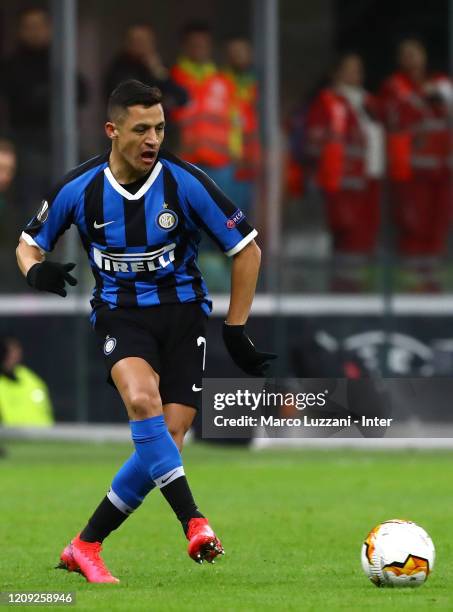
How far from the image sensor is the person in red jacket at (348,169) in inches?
604

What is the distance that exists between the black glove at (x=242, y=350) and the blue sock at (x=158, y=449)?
495 millimetres

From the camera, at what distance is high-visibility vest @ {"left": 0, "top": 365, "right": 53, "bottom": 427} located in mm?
15180

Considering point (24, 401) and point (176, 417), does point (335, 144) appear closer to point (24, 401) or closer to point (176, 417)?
point (24, 401)

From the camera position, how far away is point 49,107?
1544 cm

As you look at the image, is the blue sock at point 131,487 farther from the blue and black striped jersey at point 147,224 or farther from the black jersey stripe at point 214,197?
the black jersey stripe at point 214,197

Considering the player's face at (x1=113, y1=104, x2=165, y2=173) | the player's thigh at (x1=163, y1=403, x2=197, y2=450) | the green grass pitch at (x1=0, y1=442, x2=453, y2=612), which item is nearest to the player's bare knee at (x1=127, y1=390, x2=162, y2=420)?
the player's thigh at (x1=163, y1=403, x2=197, y2=450)

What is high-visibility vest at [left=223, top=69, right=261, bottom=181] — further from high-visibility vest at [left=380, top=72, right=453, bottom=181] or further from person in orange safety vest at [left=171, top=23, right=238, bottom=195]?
high-visibility vest at [left=380, top=72, right=453, bottom=181]

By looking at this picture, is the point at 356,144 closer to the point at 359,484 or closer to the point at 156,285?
the point at 359,484

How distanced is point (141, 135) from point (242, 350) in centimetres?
100

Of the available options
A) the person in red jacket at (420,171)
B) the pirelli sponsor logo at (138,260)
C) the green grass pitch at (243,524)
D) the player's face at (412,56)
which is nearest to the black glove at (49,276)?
the pirelli sponsor logo at (138,260)

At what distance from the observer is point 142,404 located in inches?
265

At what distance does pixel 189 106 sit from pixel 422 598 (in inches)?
372

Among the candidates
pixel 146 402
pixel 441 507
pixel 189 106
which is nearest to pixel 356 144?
pixel 189 106

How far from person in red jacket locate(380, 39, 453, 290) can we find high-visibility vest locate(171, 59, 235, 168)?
1471 millimetres
